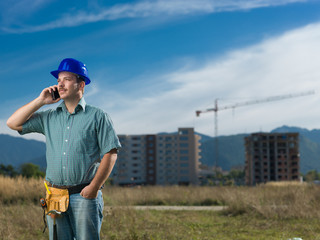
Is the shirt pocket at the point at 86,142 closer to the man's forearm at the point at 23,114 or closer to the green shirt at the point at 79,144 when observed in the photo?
the green shirt at the point at 79,144

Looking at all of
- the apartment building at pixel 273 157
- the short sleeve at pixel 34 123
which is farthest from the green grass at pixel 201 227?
the apartment building at pixel 273 157

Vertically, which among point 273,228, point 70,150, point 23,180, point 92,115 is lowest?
point 273,228

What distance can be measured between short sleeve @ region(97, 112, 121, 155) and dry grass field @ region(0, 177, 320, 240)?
395cm

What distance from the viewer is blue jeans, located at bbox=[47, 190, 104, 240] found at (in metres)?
3.08

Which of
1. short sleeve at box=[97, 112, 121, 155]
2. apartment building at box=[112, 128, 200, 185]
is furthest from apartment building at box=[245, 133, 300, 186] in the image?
short sleeve at box=[97, 112, 121, 155]

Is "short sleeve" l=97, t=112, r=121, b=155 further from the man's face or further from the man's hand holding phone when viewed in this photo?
the man's hand holding phone

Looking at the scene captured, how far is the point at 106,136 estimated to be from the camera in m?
3.11

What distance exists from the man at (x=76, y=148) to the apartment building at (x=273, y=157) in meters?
107

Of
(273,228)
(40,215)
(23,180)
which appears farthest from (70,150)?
(23,180)

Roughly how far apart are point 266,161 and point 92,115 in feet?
358

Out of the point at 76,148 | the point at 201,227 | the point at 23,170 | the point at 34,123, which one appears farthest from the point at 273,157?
the point at 76,148

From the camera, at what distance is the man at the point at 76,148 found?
3.08 meters

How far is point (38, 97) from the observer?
330 cm

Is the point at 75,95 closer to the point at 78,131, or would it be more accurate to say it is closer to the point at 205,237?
the point at 78,131
